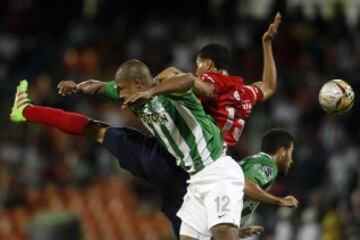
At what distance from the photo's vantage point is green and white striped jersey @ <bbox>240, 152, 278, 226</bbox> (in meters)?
9.10

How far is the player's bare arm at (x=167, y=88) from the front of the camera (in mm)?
7797

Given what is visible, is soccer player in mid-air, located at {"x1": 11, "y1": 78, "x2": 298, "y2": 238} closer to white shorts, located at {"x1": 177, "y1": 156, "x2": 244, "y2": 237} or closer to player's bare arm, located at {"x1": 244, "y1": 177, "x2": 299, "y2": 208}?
player's bare arm, located at {"x1": 244, "y1": 177, "x2": 299, "y2": 208}

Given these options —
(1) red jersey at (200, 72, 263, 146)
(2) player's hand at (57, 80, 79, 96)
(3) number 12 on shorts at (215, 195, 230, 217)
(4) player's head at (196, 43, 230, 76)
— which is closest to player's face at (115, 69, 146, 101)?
(2) player's hand at (57, 80, 79, 96)

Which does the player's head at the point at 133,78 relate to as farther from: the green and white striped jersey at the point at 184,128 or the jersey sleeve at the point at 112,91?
the jersey sleeve at the point at 112,91

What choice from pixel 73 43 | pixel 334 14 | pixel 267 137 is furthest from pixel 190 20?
pixel 267 137

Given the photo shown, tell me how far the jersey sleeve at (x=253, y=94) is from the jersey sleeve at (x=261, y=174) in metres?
0.49

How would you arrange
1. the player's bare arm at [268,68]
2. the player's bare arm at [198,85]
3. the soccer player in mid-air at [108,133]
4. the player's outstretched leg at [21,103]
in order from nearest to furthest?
the player's bare arm at [198,85]
the soccer player in mid-air at [108,133]
the player's outstretched leg at [21,103]
the player's bare arm at [268,68]

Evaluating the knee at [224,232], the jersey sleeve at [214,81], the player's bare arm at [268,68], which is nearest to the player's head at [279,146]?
the player's bare arm at [268,68]

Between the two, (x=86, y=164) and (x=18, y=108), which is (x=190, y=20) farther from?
(x=18, y=108)

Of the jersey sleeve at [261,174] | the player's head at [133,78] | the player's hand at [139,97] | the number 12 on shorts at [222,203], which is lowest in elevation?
the number 12 on shorts at [222,203]

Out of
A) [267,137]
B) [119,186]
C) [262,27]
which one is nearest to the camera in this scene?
[267,137]

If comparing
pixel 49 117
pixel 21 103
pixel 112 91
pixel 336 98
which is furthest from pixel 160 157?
pixel 336 98

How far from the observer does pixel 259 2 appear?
17.2 m

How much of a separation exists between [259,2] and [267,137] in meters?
8.03
